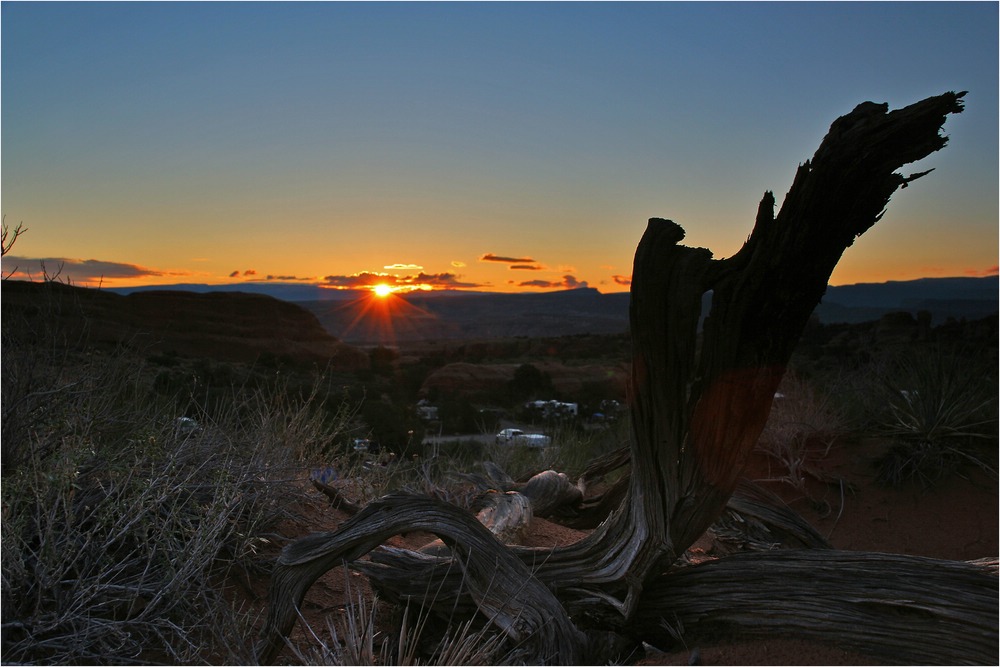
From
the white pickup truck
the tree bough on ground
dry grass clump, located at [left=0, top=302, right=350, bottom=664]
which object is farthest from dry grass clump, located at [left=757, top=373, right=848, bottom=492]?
dry grass clump, located at [left=0, top=302, right=350, bottom=664]

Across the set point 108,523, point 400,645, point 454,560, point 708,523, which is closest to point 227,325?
point 108,523

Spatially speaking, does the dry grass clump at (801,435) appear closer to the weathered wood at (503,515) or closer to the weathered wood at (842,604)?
the weathered wood at (503,515)

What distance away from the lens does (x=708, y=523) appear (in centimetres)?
454

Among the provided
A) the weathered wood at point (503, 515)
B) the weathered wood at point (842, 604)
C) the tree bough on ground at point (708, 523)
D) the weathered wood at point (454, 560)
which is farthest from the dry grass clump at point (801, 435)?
the weathered wood at point (454, 560)

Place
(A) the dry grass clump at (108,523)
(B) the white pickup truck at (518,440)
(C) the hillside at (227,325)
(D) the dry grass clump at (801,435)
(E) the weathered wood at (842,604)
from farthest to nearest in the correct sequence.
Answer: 1. (C) the hillside at (227,325)
2. (B) the white pickup truck at (518,440)
3. (D) the dry grass clump at (801,435)
4. (A) the dry grass clump at (108,523)
5. (E) the weathered wood at (842,604)

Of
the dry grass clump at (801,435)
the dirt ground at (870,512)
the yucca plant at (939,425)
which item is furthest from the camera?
the dry grass clump at (801,435)

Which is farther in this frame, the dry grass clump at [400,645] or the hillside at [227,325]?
the hillside at [227,325]

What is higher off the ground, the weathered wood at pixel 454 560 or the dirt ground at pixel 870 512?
the weathered wood at pixel 454 560

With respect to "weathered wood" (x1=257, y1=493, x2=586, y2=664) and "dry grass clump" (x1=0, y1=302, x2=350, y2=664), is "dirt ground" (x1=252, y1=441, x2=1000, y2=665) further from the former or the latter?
"weathered wood" (x1=257, y1=493, x2=586, y2=664)

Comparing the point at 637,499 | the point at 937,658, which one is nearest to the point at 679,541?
the point at 637,499

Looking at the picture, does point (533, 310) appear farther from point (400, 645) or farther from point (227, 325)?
point (400, 645)

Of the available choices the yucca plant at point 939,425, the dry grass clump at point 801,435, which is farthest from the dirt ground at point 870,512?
the yucca plant at point 939,425

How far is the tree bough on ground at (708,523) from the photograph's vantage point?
142 inches

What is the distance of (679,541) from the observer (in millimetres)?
4578
